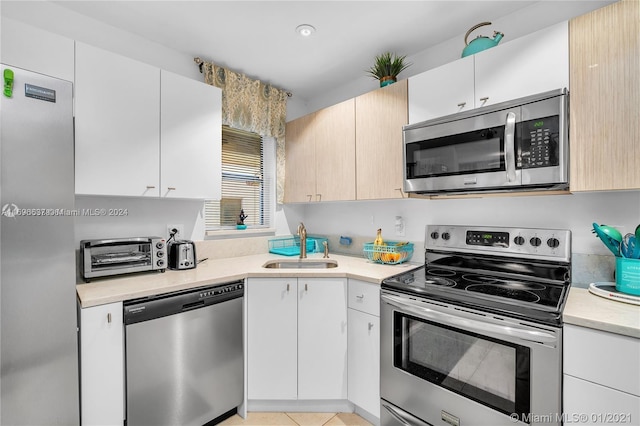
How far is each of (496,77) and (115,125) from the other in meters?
2.15

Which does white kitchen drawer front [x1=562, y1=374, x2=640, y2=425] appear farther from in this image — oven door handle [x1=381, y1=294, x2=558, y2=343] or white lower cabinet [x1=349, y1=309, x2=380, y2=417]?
white lower cabinet [x1=349, y1=309, x2=380, y2=417]

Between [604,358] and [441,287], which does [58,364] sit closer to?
[441,287]

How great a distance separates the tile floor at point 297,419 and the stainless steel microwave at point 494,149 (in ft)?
4.97

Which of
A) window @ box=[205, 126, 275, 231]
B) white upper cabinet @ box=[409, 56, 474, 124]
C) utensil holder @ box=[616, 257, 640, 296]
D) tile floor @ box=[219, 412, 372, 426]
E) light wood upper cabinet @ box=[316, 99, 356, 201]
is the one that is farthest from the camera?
window @ box=[205, 126, 275, 231]

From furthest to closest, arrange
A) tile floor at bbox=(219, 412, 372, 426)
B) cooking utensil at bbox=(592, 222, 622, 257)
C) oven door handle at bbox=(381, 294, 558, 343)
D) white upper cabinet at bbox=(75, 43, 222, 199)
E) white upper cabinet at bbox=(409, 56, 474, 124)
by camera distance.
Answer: tile floor at bbox=(219, 412, 372, 426)
white upper cabinet at bbox=(409, 56, 474, 124)
white upper cabinet at bbox=(75, 43, 222, 199)
cooking utensil at bbox=(592, 222, 622, 257)
oven door handle at bbox=(381, 294, 558, 343)

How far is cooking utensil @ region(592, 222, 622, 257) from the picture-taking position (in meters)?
1.44

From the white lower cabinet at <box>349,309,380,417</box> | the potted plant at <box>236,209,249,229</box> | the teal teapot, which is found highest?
the teal teapot

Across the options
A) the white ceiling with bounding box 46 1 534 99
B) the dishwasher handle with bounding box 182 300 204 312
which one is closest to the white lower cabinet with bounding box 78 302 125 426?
the dishwasher handle with bounding box 182 300 204 312

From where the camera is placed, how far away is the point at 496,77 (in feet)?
5.42

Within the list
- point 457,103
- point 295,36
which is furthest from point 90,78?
point 457,103

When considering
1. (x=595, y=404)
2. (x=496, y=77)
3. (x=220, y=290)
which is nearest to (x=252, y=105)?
(x=220, y=290)

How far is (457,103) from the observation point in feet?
5.88

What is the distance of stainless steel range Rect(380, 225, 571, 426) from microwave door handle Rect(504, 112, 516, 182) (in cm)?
48

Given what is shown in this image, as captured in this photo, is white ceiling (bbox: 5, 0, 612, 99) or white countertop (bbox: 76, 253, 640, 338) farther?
white ceiling (bbox: 5, 0, 612, 99)
